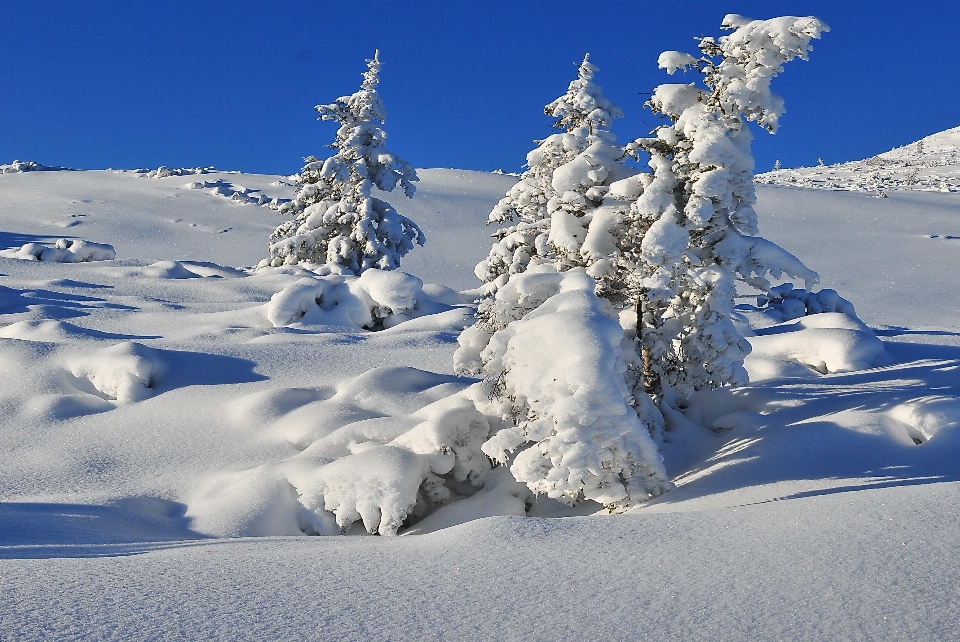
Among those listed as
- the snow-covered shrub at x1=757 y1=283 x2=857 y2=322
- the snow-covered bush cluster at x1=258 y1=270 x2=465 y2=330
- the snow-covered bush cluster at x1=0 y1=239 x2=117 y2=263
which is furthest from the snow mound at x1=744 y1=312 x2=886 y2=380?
the snow-covered bush cluster at x1=0 y1=239 x2=117 y2=263

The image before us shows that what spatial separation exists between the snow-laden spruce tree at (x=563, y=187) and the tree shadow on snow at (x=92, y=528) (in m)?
4.51

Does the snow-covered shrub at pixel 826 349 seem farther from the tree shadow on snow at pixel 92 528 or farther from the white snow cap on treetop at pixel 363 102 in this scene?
the white snow cap on treetop at pixel 363 102

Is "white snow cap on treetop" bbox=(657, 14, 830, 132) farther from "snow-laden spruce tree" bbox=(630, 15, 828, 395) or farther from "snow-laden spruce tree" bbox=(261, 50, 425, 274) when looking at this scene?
"snow-laden spruce tree" bbox=(261, 50, 425, 274)

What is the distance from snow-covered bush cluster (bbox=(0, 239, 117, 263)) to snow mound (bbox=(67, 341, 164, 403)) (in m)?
15.3

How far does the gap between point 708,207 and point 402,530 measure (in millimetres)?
4505

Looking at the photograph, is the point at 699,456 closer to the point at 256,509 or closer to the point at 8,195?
the point at 256,509

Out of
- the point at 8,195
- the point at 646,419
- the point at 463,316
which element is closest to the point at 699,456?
the point at 646,419

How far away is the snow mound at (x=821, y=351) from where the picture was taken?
11.2 meters

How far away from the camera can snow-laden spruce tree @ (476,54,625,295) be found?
863 cm

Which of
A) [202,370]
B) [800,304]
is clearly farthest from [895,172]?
[202,370]

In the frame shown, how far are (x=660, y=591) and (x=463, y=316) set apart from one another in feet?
36.7

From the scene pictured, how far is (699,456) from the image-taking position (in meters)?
7.77

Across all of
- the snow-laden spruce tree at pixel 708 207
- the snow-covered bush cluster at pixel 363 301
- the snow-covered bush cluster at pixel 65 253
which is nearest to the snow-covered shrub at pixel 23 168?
the snow-covered bush cluster at pixel 65 253

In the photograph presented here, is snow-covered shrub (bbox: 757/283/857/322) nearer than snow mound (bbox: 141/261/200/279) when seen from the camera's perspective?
Yes
